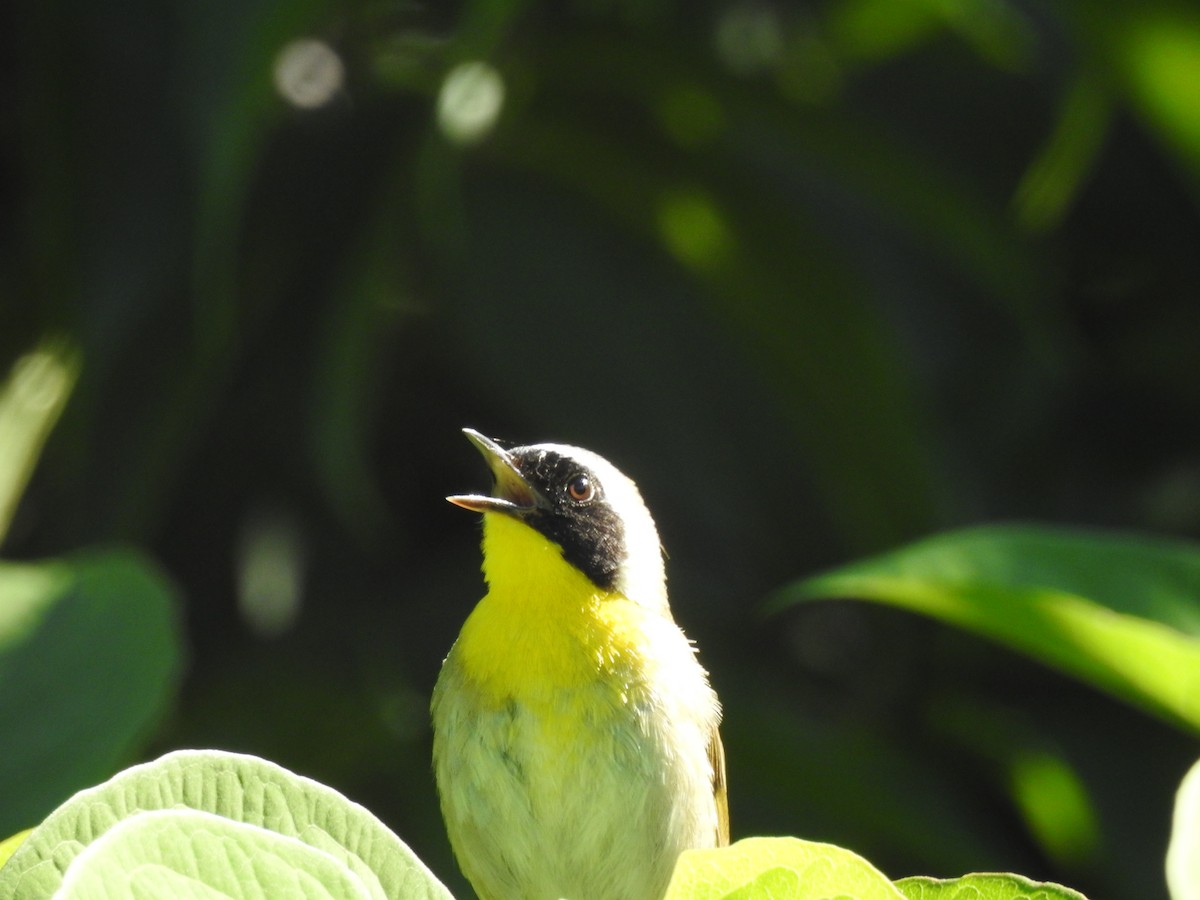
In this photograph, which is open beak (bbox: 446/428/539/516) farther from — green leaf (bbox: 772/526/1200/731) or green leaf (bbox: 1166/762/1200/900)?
green leaf (bbox: 1166/762/1200/900)

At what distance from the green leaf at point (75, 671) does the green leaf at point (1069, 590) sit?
2.73 ft

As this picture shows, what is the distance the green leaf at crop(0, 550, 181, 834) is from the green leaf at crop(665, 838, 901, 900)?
82 cm

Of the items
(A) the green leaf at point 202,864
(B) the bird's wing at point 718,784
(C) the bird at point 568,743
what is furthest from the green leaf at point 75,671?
(B) the bird's wing at point 718,784

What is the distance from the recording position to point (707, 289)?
168 inches

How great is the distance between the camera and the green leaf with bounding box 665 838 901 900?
1.00 meters

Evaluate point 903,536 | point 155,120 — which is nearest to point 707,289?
point 903,536

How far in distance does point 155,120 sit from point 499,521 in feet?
5.14

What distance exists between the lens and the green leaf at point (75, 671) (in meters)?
1.60

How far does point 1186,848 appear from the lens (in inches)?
46.4

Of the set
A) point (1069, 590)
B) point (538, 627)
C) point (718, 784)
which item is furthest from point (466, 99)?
point (1069, 590)

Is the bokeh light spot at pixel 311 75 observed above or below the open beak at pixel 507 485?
above

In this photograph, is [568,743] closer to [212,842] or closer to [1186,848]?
[1186,848]

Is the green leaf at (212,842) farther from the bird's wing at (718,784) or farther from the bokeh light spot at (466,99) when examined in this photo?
the bokeh light spot at (466,99)

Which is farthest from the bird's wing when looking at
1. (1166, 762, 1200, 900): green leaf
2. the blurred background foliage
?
(1166, 762, 1200, 900): green leaf
